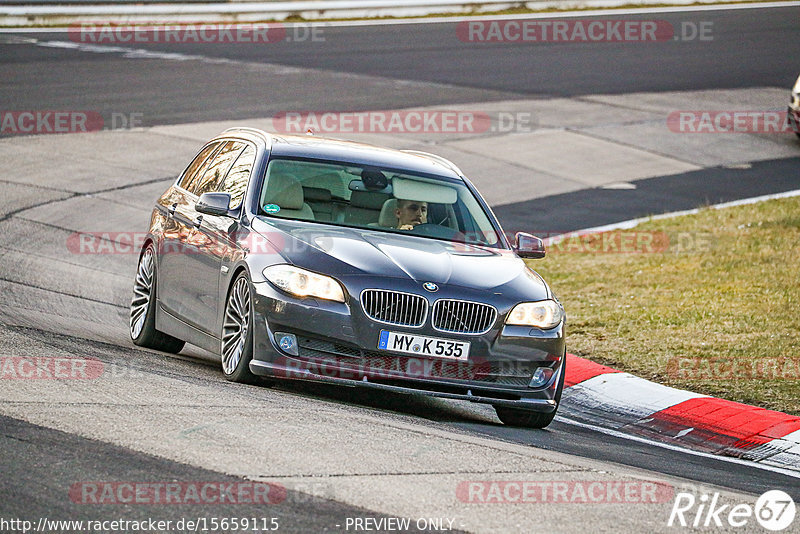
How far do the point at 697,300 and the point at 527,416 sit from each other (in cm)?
472

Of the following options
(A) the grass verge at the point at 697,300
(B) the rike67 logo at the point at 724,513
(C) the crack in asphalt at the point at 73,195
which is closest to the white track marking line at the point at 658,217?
(A) the grass verge at the point at 697,300

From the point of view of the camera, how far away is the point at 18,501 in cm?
516

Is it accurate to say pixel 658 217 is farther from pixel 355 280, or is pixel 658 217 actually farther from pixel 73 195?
pixel 355 280

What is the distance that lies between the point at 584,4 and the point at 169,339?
3099 cm

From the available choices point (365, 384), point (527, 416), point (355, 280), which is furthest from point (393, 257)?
point (527, 416)

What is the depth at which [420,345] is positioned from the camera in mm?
7758

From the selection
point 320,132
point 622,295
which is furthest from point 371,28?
point 622,295

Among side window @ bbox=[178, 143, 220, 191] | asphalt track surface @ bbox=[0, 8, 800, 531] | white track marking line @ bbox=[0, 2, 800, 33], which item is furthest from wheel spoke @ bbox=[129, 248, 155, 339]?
white track marking line @ bbox=[0, 2, 800, 33]

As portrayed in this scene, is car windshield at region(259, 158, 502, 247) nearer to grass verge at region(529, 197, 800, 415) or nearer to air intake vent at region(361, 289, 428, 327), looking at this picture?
air intake vent at region(361, 289, 428, 327)

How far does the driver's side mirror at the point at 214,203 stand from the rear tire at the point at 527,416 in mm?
2268

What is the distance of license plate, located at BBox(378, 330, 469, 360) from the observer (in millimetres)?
7734

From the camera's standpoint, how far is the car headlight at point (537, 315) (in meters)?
8.03

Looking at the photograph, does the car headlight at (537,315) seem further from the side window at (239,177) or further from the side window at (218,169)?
the side window at (218,169)

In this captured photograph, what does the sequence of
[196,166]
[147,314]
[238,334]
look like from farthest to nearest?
[196,166], [147,314], [238,334]
